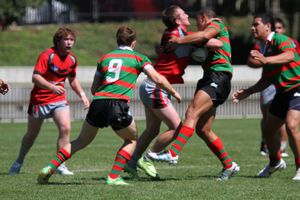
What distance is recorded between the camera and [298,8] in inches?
1923

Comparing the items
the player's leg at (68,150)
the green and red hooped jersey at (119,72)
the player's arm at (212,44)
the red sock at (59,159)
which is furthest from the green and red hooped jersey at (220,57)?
the red sock at (59,159)

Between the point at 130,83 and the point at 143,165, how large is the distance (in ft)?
5.29

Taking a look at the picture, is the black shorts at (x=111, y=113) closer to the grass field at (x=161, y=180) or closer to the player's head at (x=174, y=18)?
the grass field at (x=161, y=180)

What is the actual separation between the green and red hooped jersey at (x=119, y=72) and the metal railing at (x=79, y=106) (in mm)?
18412

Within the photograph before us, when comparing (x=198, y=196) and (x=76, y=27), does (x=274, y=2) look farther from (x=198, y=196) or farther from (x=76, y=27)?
(x=198, y=196)

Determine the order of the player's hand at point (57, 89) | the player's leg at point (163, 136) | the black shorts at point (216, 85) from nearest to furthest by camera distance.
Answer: the black shorts at point (216, 85)
the player's leg at point (163, 136)
the player's hand at point (57, 89)

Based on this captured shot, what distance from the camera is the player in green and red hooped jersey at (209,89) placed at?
1131 centimetres

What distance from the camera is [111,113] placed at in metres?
10.8

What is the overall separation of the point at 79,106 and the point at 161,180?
18.0m

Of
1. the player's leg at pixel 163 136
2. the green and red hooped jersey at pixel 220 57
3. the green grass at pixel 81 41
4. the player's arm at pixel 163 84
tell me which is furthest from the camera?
the green grass at pixel 81 41

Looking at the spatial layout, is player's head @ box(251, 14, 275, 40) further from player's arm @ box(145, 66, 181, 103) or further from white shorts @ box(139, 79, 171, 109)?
player's arm @ box(145, 66, 181, 103)

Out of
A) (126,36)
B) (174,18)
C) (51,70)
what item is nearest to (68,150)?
(126,36)

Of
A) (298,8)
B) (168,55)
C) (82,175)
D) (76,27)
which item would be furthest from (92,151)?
(298,8)

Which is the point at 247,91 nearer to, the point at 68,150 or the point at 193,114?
the point at 193,114
